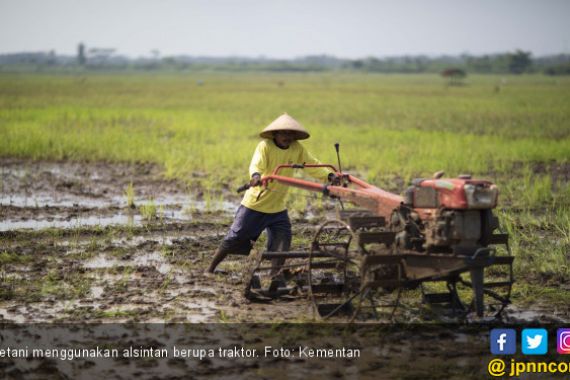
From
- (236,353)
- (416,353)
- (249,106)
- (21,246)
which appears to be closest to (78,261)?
(21,246)

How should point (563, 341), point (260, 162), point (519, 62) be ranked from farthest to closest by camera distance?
point (519, 62)
point (260, 162)
point (563, 341)

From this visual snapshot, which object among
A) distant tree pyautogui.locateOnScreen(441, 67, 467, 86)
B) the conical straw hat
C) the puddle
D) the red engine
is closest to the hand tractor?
the red engine

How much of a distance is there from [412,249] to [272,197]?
1.52 m

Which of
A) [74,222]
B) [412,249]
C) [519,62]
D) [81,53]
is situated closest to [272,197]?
[412,249]

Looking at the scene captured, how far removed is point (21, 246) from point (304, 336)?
384cm

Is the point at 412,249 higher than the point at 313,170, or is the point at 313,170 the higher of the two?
the point at 313,170

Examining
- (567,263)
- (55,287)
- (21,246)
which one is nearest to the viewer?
(55,287)

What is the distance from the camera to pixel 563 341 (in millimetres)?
4867

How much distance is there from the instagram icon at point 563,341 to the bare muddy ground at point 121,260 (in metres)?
0.49

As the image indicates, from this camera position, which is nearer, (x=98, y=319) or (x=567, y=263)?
(x=98, y=319)

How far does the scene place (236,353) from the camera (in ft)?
15.4

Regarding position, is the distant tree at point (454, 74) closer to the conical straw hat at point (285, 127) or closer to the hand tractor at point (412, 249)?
the conical straw hat at point (285, 127)

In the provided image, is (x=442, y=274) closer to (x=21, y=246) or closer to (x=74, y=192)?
(x=21, y=246)

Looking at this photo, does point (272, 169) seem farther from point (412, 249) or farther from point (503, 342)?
point (503, 342)
